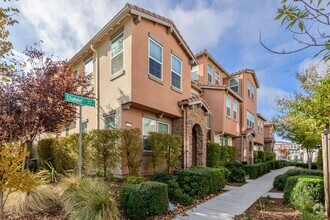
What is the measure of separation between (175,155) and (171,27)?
22.3ft

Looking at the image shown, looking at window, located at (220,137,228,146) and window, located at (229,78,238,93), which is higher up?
window, located at (229,78,238,93)

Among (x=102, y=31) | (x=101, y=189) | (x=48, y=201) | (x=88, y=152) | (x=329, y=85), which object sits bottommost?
(x=48, y=201)

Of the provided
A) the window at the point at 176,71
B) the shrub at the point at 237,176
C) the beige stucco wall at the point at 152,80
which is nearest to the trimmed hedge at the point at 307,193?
the shrub at the point at 237,176

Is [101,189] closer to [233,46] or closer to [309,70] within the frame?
[309,70]

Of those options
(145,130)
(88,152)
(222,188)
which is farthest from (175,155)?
(88,152)

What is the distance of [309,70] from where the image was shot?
11.0 metres

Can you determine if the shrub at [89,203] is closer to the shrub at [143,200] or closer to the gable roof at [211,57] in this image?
the shrub at [143,200]

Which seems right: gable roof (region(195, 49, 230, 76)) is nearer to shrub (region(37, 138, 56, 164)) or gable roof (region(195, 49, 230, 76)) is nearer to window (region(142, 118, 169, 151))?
window (region(142, 118, 169, 151))

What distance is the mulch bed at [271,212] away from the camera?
659 centimetres

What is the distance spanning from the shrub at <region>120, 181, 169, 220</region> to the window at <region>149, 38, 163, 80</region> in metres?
6.17

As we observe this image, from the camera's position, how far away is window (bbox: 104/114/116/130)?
11266 millimetres

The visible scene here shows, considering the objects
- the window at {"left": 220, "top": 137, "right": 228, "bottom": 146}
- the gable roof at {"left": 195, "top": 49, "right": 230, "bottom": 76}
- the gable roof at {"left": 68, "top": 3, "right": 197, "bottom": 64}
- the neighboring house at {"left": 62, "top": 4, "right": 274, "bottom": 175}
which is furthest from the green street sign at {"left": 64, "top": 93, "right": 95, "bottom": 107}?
the window at {"left": 220, "top": 137, "right": 228, "bottom": 146}

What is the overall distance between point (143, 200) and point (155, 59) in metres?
7.37

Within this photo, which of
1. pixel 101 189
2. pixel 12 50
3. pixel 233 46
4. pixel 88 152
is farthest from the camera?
pixel 233 46
